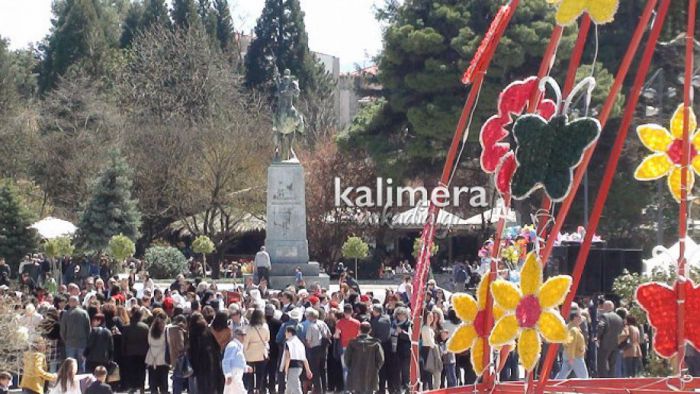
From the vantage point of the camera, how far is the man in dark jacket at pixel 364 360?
702 inches

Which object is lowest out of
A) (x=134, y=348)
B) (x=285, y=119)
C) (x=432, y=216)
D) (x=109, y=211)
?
(x=134, y=348)

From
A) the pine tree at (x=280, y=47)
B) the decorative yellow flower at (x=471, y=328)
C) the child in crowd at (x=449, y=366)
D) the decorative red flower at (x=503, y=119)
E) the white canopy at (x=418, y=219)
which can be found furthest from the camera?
the pine tree at (x=280, y=47)

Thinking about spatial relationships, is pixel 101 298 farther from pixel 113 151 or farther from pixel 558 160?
pixel 113 151

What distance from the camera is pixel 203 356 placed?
17891mm

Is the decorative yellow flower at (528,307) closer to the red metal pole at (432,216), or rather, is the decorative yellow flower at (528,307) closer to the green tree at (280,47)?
the red metal pole at (432,216)

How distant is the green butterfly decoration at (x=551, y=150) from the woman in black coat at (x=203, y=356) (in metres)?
10.7

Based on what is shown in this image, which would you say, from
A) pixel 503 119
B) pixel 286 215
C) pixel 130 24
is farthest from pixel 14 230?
pixel 503 119

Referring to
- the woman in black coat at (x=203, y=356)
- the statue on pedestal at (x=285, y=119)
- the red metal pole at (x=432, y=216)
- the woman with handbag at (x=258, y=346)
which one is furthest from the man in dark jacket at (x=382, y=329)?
the statue on pedestal at (x=285, y=119)

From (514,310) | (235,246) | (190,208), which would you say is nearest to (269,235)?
(190,208)

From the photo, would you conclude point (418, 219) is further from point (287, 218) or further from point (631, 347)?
point (631, 347)

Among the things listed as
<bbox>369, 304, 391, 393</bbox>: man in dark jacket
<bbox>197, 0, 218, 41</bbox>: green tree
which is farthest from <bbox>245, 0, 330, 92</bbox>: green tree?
<bbox>369, 304, 391, 393</bbox>: man in dark jacket

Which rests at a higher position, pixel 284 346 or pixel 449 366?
pixel 284 346

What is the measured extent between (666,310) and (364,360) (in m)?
10.1

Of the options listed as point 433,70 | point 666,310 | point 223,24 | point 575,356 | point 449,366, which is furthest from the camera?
point 223,24
